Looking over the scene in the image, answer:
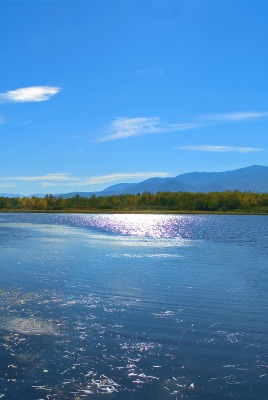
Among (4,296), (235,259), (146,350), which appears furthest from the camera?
(235,259)

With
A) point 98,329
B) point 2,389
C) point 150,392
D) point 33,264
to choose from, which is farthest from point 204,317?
point 33,264

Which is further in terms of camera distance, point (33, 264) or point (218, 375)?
point (33, 264)

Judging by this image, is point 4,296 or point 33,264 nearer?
point 4,296

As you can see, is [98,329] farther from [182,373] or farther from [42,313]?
[182,373]

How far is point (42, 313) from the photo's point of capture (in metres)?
22.6

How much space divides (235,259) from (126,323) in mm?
28182

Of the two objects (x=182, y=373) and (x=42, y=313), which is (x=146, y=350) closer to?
(x=182, y=373)

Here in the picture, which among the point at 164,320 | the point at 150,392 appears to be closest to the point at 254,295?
the point at 164,320

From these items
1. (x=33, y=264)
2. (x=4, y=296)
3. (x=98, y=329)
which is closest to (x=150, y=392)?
(x=98, y=329)

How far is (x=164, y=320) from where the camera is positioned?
2134cm

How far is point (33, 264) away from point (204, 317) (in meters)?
22.9

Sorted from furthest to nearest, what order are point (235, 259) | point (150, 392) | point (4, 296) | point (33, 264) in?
1. point (235, 259)
2. point (33, 264)
3. point (4, 296)
4. point (150, 392)

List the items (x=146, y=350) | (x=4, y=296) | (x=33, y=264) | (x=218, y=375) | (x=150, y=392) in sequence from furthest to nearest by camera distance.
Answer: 1. (x=33, y=264)
2. (x=4, y=296)
3. (x=146, y=350)
4. (x=218, y=375)
5. (x=150, y=392)

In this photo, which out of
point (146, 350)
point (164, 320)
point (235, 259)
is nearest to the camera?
point (146, 350)
